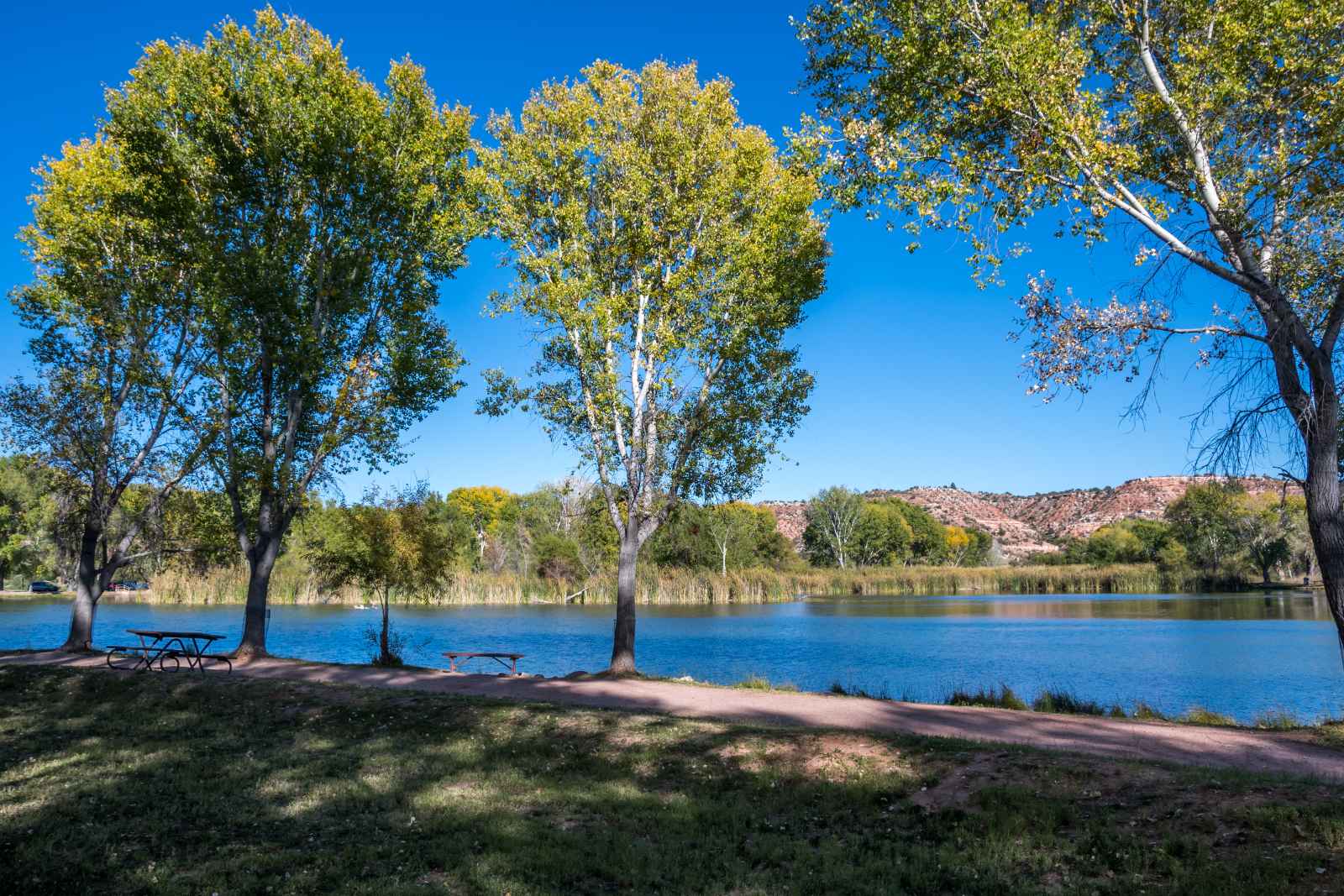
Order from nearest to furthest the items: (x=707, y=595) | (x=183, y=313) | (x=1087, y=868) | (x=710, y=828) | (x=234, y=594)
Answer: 1. (x=1087, y=868)
2. (x=710, y=828)
3. (x=183, y=313)
4. (x=234, y=594)
5. (x=707, y=595)

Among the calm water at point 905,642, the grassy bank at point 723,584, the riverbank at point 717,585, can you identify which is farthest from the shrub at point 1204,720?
the grassy bank at point 723,584

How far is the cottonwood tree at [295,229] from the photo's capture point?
1788 centimetres

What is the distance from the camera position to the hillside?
501 feet

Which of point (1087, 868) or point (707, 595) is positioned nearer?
point (1087, 868)

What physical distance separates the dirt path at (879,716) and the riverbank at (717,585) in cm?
2299

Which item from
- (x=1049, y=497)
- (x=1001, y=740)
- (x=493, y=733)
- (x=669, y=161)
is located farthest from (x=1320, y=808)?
(x=1049, y=497)

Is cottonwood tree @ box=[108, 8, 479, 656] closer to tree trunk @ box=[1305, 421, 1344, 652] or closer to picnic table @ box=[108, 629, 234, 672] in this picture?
picnic table @ box=[108, 629, 234, 672]

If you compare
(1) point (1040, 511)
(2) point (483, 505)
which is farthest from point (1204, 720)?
(1) point (1040, 511)

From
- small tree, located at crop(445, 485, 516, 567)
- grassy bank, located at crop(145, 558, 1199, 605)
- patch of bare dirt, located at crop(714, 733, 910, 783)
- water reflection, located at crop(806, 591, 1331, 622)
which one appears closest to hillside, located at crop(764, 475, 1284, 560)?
small tree, located at crop(445, 485, 516, 567)

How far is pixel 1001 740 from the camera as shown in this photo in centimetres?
961

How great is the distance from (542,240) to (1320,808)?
16.2m

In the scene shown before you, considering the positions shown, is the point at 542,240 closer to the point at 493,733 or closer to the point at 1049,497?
the point at 493,733

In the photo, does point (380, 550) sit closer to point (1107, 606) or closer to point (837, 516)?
point (1107, 606)

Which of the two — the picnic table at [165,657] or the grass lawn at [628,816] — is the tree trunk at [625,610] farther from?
the picnic table at [165,657]
